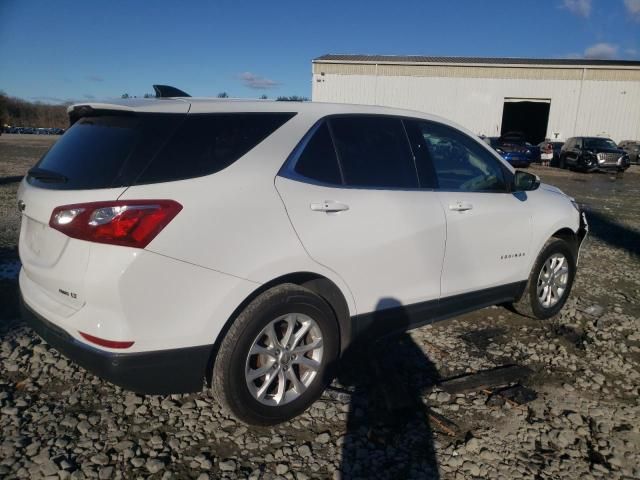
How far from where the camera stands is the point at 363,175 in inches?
120

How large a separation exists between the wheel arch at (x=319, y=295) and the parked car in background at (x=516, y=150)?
76.6 ft

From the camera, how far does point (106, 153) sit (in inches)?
96.9

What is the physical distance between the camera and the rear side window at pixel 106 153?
7.71ft

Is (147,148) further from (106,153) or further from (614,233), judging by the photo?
(614,233)

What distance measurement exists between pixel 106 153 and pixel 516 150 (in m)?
24.8

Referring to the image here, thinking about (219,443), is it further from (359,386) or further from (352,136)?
(352,136)

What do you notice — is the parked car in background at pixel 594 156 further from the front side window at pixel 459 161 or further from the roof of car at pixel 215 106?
the roof of car at pixel 215 106

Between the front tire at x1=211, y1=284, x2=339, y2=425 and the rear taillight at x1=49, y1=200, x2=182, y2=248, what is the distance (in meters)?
0.63

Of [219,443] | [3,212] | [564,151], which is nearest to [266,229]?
[219,443]

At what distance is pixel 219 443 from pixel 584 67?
35.9m

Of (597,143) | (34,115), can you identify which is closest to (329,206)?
(597,143)

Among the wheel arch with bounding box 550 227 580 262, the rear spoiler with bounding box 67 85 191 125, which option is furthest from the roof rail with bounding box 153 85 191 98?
the wheel arch with bounding box 550 227 580 262

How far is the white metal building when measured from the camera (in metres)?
31.9

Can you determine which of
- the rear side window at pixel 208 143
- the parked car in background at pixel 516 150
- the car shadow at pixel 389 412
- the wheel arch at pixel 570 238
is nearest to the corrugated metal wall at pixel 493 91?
the parked car in background at pixel 516 150
